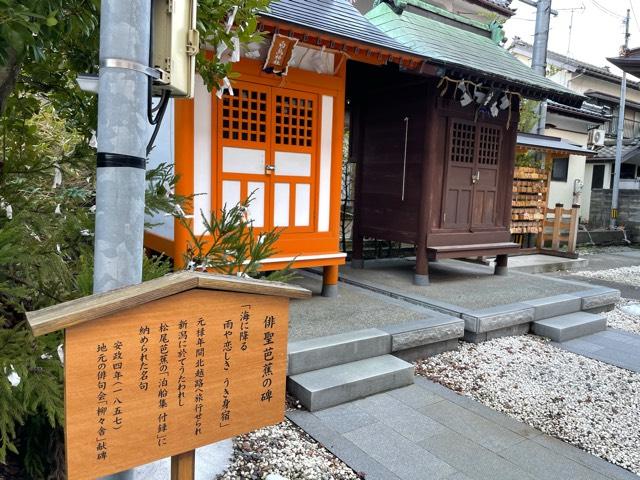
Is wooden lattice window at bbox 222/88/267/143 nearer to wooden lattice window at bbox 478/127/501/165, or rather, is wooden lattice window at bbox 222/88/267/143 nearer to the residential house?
wooden lattice window at bbox 478/127/501/165

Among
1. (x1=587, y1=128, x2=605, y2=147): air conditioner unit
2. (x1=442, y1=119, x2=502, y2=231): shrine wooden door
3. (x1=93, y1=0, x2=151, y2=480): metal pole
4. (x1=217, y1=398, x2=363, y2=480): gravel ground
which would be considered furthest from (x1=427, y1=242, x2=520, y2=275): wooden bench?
(x1=587, y1=128, x2=605, y2=147): air conditioner unit

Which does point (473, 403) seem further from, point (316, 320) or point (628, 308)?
point (628, 308)

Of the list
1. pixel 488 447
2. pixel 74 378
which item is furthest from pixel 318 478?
pixel 74 378

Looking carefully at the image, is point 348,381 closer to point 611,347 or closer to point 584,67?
point 611,347

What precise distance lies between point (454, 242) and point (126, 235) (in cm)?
624

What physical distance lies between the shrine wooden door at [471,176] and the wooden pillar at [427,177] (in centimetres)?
37

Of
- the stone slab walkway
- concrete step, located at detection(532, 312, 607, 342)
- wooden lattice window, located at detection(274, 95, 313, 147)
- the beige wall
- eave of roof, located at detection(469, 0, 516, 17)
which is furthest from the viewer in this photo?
the beige wall

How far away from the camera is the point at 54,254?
7.70 feet

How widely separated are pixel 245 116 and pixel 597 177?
2004 centimetres

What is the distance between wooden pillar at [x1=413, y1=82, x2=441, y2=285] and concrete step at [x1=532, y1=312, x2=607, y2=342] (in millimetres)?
1728

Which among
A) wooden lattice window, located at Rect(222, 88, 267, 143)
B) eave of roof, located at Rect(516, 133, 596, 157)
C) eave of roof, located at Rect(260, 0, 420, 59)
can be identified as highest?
eave of roof, located at Rect(260, 0, 420, 59)

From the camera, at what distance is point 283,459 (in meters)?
3.07

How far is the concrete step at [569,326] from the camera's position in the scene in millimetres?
5855

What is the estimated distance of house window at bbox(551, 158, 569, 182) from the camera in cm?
1723
